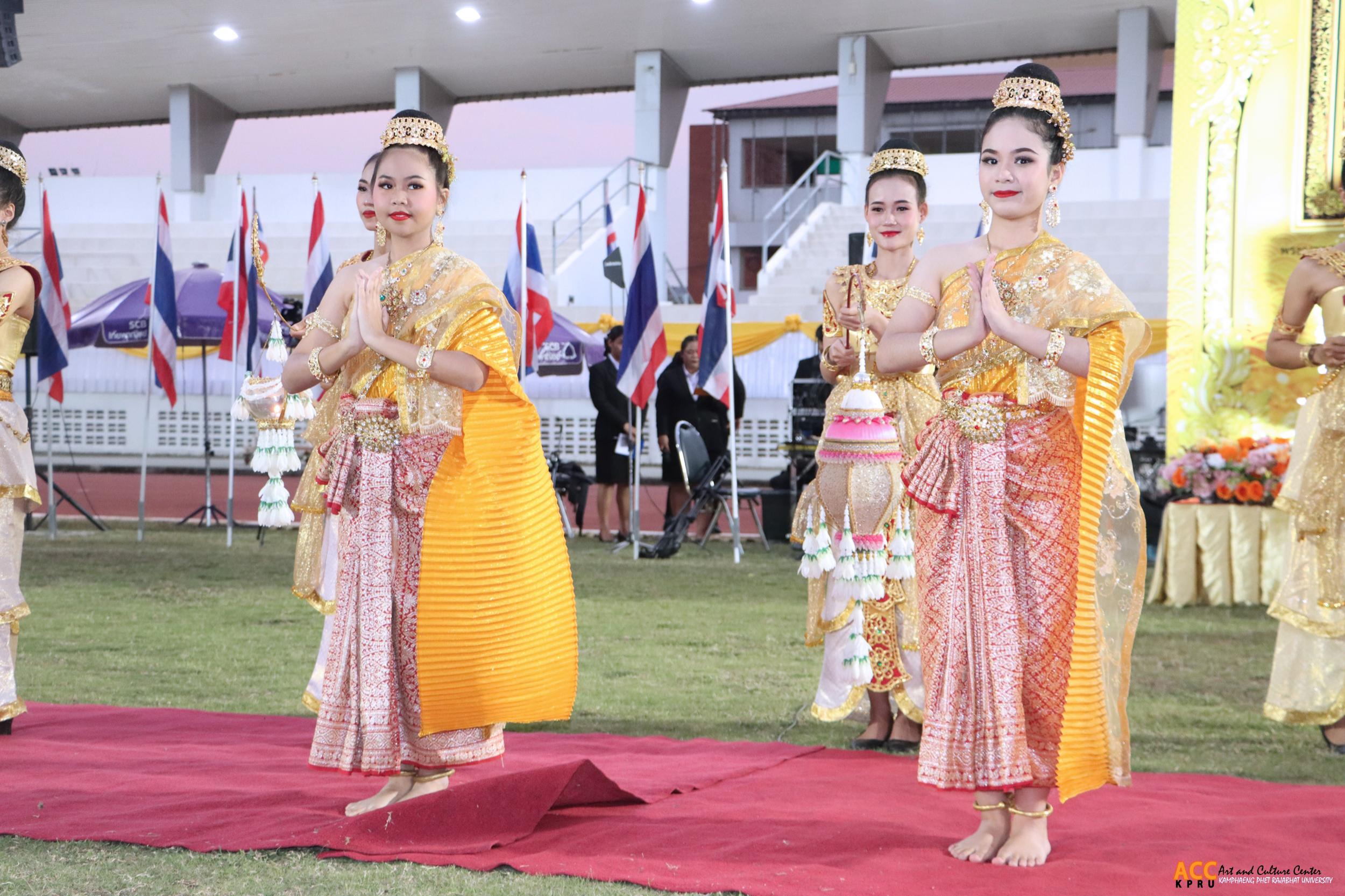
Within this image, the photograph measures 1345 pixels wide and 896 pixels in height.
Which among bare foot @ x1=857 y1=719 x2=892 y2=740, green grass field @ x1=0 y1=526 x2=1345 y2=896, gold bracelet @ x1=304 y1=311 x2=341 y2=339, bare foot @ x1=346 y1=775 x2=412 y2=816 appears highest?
gold bracelet @ x1=304 y1=311 x2=341 y2=339

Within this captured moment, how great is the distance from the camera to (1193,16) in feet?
28.2

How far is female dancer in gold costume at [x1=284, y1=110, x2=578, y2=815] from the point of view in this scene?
143 inches

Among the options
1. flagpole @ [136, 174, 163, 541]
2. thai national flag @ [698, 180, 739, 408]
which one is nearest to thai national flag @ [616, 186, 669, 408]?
thai national flag @ [698, 180, 739, 408]

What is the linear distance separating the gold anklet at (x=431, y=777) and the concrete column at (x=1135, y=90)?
17236 mm

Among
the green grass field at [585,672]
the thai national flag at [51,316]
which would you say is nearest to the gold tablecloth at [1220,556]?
the green grass field at [585,672]

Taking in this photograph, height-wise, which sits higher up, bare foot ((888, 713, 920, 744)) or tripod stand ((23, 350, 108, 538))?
tripod stand ((23, 350, 108, 538))

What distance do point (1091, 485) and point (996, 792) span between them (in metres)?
0.74

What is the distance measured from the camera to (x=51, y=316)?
35.6 feet

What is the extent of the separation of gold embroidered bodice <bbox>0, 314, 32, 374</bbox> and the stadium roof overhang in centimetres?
1597

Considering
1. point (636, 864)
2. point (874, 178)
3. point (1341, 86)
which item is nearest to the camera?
point (636, 864)

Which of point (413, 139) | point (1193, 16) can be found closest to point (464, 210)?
point (1193, 16)

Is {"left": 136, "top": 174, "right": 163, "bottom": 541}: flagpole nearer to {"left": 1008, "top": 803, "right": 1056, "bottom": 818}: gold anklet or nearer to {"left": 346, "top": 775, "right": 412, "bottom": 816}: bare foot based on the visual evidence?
{"left": 346, "top": 775, "right": 412, "bottom": 816}: bare foot

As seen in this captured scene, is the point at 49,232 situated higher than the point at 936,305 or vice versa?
the point at 49,232

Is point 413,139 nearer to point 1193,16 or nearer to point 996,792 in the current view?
point 996,792
